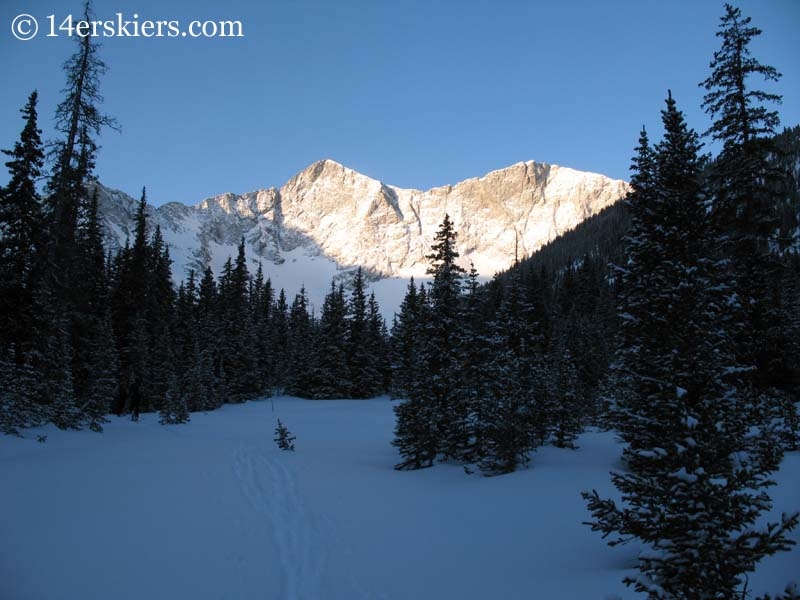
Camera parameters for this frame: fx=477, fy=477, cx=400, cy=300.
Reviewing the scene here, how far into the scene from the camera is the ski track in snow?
6.46 meters

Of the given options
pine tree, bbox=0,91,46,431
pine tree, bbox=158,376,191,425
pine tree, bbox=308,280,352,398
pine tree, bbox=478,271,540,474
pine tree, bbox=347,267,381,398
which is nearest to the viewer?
pine tree, bbox=478,271,540,474

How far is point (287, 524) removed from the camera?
8.85m

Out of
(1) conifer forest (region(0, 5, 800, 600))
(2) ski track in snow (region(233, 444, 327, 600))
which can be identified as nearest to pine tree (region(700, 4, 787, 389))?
(1) conifer forest (region(0, 5, 800, 600))

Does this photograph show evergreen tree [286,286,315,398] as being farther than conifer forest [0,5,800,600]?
Yes

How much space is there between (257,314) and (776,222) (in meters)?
50.1

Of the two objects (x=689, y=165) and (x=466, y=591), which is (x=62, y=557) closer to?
(x=466, y=591)

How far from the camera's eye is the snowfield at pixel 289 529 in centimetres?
596

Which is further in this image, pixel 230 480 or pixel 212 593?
pixel 230 480

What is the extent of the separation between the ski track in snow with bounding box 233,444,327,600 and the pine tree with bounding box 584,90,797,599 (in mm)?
4019

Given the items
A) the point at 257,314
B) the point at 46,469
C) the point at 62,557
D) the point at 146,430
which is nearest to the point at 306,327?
the point at 257,314

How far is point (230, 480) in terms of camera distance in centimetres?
1170

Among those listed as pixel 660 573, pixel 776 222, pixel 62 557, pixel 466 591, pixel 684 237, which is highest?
pixel 776 222

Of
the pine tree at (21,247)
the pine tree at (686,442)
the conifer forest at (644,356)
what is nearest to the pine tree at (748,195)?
the conifer forest at (644,356)

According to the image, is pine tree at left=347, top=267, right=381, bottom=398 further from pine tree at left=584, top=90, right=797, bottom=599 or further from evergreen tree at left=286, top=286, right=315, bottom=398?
pine tree at left=584, top=90, right=797, bottom=599
